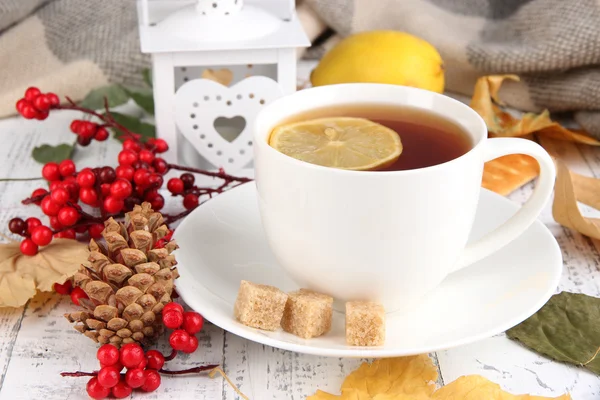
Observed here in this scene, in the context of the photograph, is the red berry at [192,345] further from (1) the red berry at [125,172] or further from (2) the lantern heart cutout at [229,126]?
(2) the lantern heart cutout at [229,126]

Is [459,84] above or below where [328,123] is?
below

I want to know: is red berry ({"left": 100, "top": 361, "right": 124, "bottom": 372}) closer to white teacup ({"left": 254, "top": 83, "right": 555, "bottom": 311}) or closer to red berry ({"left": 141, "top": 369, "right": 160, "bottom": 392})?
red berry ({"left": 141, "top": 369, "right": 160, "bottom": 392})

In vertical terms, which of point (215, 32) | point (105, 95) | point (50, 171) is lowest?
point (105, 95)

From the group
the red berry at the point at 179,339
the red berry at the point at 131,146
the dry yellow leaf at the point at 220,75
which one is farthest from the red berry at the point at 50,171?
the red berry at the point at 179,339

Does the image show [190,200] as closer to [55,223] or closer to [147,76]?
[55,223]

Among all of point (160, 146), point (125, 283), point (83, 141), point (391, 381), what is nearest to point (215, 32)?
point (160, 146)

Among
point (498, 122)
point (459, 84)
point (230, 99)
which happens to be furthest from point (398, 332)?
point (459, 84)

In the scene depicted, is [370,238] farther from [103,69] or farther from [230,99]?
[103,69]
